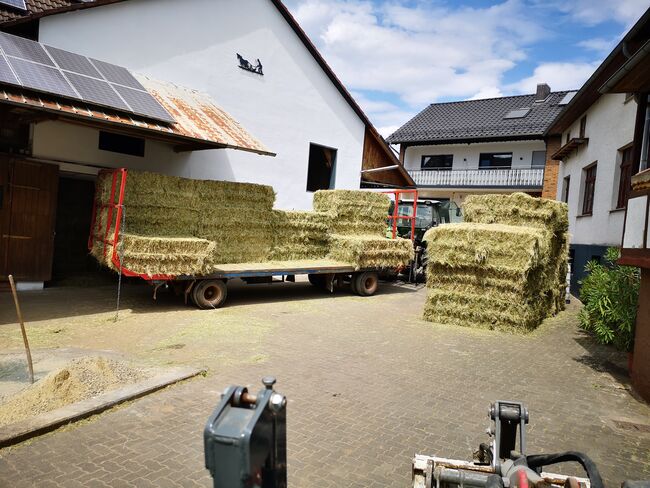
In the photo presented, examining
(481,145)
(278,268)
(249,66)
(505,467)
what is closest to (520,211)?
(278,268)

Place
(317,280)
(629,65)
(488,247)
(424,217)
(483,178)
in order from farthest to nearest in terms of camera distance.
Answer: (483,178) → (424,217) → (317,280) → (488,247) → (629,65)

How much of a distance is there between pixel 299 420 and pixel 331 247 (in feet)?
29.1

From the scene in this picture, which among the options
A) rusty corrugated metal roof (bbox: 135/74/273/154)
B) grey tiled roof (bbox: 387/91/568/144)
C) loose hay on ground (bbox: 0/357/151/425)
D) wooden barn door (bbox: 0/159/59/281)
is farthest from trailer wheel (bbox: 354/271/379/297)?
grey tiled roof (bbox: 387/91/568/144)

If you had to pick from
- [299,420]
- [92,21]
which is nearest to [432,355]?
[299,420]

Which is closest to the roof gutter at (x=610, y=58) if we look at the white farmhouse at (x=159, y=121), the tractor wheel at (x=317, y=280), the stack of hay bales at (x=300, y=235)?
the white farmhouse at (x=159, y=121)

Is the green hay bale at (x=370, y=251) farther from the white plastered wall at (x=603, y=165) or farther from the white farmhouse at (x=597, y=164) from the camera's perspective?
the white plastered wall at (x=603, y=165)

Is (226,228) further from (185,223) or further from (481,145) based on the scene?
(481,145)

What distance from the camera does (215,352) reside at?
6809mm

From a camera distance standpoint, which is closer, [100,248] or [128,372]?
[128,372]

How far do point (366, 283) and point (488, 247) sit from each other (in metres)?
4.44

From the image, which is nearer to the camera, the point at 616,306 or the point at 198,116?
the point at 616,306

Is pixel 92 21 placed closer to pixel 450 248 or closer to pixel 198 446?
pixel 450 248

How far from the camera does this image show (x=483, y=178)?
3156 cm

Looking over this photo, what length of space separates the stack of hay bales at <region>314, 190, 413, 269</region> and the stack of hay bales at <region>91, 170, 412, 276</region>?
0.09 ft
